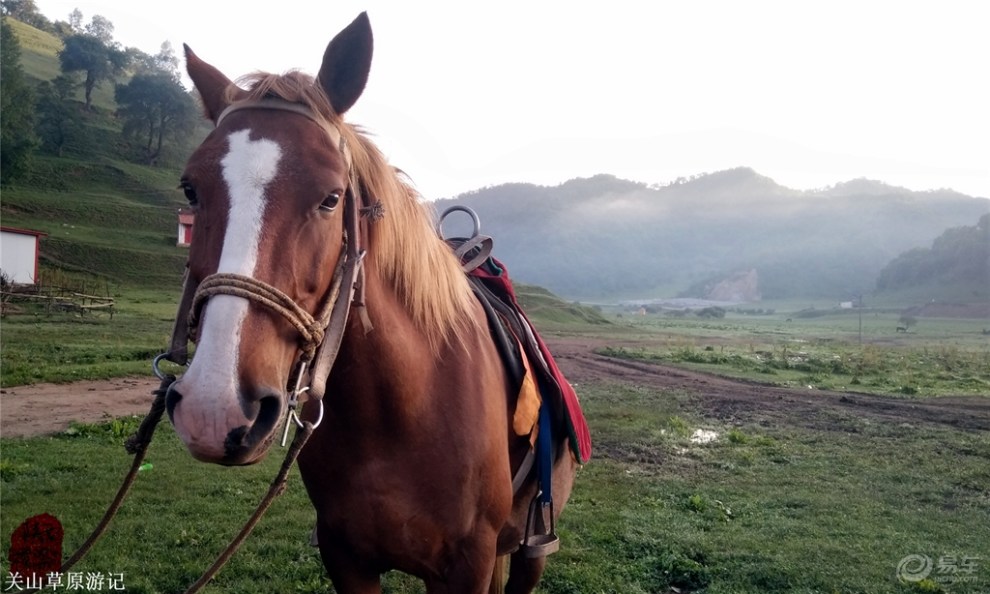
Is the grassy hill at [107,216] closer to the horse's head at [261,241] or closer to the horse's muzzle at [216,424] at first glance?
the horse's head at [261,241]

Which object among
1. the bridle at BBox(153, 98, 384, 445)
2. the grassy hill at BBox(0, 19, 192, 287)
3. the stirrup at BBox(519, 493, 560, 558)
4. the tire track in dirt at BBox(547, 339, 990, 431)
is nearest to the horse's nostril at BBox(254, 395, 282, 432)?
the bridle at BBox(153, 98, 384, 445)

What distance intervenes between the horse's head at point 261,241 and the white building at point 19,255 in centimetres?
2842

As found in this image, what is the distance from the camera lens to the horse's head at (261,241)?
52.3 inches

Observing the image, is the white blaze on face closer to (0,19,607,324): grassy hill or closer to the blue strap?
the blue strap

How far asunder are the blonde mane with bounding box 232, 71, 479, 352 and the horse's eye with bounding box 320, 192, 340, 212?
229mm

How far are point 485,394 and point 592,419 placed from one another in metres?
8.60

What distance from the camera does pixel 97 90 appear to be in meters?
75.3

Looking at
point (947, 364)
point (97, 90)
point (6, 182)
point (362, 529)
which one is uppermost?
point (97, 90)

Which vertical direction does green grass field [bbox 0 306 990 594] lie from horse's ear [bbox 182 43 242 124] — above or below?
below

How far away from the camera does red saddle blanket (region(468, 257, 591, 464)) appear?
9.38 feet

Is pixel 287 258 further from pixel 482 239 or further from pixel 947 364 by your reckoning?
pixel 947 364

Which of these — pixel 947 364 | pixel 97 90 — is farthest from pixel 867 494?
pixel 97 90

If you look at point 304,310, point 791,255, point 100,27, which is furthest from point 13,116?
point 791,255

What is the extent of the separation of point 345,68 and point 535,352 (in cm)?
155
